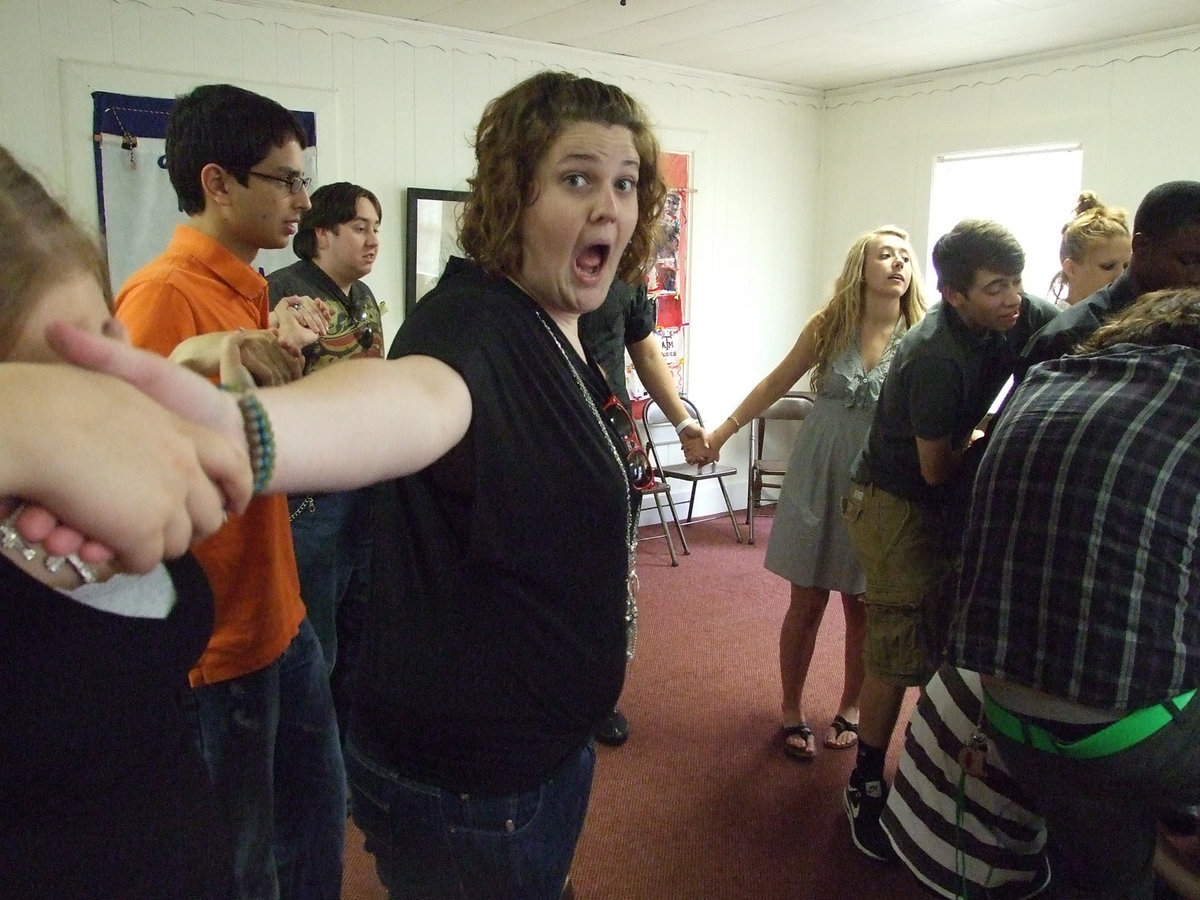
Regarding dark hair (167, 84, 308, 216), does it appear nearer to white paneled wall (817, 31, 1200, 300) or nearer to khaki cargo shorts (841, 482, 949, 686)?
khaki cargo shorts (841, 482, 949, 686)

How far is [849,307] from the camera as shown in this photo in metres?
2.58

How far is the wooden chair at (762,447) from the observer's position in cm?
515

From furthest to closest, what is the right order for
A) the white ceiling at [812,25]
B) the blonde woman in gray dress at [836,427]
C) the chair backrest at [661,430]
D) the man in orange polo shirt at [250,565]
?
1. the chair backrest at [661,430]
2. the white ceiling at [812,25]
3. the blonde woman in gray dress at [836,427]
4. the man in orange polo shirt at [250,565]

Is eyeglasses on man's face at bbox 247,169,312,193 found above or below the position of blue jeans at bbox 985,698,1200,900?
above

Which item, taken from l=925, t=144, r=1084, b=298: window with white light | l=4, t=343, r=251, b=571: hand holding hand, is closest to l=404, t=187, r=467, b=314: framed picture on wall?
l=925, t=144, r=1084, b=298: window with white light

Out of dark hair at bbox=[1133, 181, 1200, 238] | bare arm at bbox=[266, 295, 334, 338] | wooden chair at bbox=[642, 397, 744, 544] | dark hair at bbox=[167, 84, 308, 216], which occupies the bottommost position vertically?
wooden chair at bbox=[642, 397, 744, 544]

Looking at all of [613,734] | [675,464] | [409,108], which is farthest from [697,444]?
[675,464]

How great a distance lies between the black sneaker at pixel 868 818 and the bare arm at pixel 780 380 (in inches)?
41.5

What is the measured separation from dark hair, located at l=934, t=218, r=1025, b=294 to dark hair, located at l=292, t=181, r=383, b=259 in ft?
5.58

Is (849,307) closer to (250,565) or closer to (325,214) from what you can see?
(325,214)

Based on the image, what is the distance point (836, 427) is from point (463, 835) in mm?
1862

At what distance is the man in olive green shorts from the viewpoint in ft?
6.51

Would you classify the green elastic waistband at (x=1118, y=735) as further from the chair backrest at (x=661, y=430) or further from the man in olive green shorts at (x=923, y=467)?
the chair backrest at (x=661, y=430)

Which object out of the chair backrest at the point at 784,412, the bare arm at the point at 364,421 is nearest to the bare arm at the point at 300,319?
the bare arm at the point at 364,421
